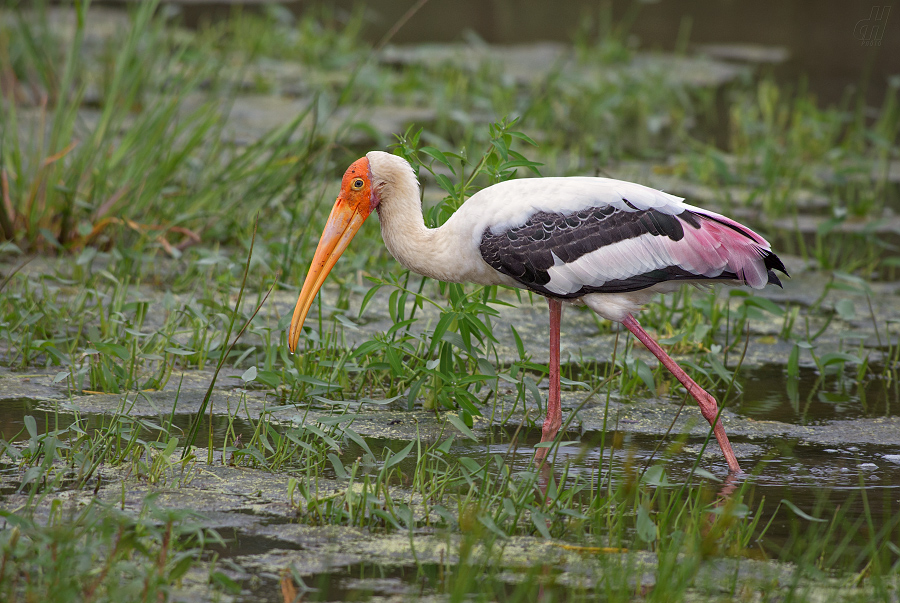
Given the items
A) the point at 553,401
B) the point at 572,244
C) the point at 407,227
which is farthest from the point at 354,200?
the point at 553,401

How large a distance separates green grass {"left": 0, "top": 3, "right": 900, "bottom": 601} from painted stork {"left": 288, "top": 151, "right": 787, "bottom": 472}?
137 mm

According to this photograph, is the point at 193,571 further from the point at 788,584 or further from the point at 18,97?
the point at 18,97

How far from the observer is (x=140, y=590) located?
2.41m

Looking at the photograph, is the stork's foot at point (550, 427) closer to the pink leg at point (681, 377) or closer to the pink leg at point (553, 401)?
the pink leg at point (553, 401)

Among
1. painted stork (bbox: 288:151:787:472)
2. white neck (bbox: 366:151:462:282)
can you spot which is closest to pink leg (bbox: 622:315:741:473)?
painted stork (bbox: 288:151:787:472)

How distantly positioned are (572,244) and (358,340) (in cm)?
131

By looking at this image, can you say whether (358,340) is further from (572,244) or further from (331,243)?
(572,244)

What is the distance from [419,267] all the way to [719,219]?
3.33 ft

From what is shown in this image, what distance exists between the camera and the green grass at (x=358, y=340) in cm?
276

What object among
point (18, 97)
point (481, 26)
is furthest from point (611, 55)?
point (18, 97)

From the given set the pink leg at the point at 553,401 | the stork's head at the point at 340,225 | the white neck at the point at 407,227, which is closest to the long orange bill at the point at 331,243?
the stork's head at the point at 340,225

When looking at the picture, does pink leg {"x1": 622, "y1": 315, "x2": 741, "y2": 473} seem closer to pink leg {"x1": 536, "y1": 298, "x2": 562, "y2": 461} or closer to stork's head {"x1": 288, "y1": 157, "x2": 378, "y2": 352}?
pink leg {"x1": 536, "y1": 298, "x2": 562, "y2": 461}

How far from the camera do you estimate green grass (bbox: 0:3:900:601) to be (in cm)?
276

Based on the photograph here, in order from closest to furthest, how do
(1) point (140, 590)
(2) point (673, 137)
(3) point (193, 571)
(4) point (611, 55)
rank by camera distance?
1. (1) point (140, 590)
2. (3) point (193, 571)
3. (2) point (673, 137)
4. (4) point (611, 55)
